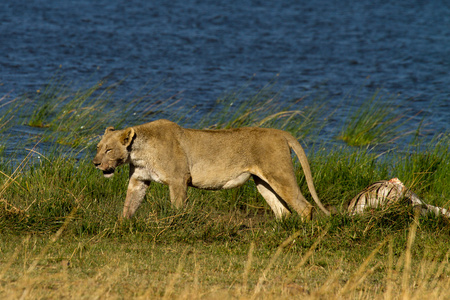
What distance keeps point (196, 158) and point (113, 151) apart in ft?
3.27

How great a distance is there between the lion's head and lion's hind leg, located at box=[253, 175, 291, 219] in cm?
177

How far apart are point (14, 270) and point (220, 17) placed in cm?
2699

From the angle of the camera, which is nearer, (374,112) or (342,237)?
(342,237)

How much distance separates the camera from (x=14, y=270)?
691 cm

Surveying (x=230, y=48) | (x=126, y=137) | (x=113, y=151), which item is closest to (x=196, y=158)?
(x=126, y=137)

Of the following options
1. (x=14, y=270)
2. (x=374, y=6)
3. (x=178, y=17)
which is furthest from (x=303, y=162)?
(x=374, y=6)

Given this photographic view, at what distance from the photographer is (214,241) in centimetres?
850

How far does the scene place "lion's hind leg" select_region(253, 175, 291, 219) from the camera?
29.9 ft

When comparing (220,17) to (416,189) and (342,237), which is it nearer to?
(416,189)

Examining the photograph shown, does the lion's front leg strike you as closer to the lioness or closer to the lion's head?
the lioness

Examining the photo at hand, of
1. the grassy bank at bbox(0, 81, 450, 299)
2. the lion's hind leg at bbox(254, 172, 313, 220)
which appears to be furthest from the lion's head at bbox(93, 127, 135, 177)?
the lion's hind leg at bbox(254, 172, 313, 220)

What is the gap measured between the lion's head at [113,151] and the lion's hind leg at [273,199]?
1.77m

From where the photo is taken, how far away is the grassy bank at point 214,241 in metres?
6.63

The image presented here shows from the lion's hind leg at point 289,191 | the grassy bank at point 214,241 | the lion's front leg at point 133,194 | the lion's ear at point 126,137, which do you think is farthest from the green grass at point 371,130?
the lion's ear at point 126,137
